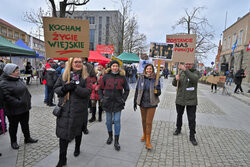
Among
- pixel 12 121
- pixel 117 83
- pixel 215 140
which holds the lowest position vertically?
pixel 215 140

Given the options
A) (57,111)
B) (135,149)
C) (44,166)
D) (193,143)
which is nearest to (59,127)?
(57,111)

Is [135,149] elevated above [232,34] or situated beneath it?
situated beneath

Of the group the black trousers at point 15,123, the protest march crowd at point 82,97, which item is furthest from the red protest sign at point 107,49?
the black trousers at point 15,123

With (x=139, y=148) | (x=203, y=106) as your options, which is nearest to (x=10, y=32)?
(x=203, y=106)

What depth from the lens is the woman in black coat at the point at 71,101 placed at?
8.32ft

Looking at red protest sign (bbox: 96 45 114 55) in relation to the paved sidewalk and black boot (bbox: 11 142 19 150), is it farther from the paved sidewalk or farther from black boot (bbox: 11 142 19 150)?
black boot (bbox: 11 142 19 150)

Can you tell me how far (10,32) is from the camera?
167 ft

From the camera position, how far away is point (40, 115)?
5.74m

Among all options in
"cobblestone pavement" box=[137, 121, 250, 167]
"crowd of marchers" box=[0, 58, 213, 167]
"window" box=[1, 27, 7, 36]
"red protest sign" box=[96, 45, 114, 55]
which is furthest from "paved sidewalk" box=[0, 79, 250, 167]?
"window" box=[1, 27, 7, 36]

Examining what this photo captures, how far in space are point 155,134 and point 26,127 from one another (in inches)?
126

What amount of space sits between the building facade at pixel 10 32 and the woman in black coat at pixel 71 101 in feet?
185

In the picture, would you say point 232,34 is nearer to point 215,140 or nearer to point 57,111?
point 215,140

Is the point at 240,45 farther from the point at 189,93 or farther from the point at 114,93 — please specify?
the point at 114,93

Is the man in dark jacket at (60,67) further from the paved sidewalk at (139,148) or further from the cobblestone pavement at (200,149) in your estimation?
the cobblestone pavement at (200,149)
